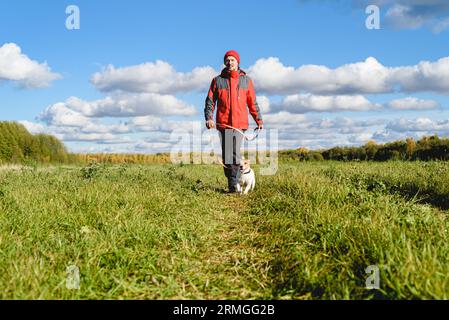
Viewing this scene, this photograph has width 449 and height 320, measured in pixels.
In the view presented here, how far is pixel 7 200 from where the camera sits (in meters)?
6.11

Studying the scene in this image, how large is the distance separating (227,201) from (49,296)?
550 centimetres

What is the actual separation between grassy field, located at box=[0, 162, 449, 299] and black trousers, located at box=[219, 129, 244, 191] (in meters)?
2.99

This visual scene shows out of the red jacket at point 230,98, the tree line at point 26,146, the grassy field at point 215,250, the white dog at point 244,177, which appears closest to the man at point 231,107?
the red jacket at point 230,98

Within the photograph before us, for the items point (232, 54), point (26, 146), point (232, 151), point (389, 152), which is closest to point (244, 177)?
point (232, 151)

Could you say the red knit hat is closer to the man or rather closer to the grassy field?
the man

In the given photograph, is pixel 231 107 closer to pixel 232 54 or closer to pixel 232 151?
pixel 232 151

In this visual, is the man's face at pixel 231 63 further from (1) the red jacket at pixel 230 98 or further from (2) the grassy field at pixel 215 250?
(2) the grassy field at pixel 215 250

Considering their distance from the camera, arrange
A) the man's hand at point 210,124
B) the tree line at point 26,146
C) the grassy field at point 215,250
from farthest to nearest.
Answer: the tree line at point 26,146 → the man's hand at point 210,124 → the grassy field at point 215,250

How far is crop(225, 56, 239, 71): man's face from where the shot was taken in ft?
29.6

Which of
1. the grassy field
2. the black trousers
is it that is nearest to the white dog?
the black trousers

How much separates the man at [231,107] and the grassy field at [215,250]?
10.2ft

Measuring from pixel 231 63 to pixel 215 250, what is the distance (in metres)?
5.40

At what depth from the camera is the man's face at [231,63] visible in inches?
355
